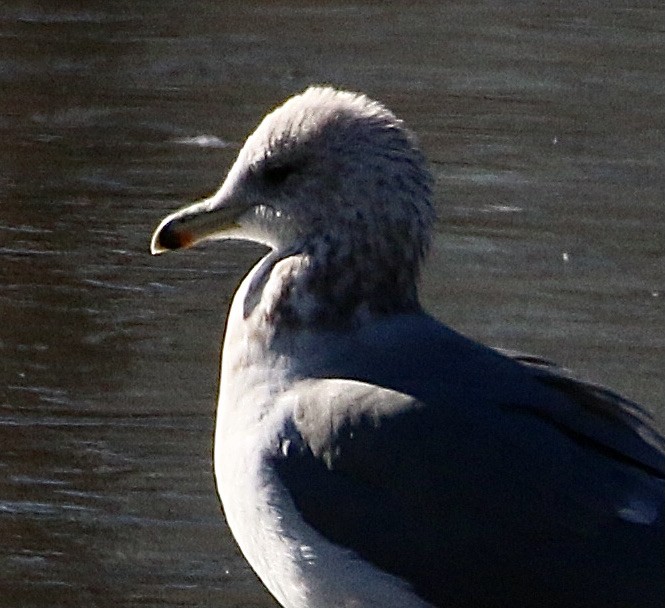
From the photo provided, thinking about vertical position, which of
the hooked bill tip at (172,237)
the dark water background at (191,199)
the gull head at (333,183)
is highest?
the gull head at (333,183)

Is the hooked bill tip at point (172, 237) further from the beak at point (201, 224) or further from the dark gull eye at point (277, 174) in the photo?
the dark gull eye at point (277, 174)

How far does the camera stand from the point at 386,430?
4.75 meters

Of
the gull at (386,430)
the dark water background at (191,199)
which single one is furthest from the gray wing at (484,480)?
the dark water background at (191,199)

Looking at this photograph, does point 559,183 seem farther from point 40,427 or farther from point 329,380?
point 329,380

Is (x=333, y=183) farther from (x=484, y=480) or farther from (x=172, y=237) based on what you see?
(x=484, y=480)

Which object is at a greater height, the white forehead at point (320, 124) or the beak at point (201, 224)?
the white forehead at point (320, 124)

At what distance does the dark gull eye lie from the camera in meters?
5.20

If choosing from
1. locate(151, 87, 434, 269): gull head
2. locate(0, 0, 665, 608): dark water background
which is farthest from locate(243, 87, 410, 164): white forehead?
locate(0, 0, 665, 608): dark water background

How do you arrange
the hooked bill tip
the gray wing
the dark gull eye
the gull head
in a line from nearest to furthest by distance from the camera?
the gray wing, the gull head, the dark gull eye, the hooked bill tip

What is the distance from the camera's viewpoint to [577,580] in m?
4.63

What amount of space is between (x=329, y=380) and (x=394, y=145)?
0.58m

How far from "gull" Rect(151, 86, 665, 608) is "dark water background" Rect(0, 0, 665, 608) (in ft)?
3.02

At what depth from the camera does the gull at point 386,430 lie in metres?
4.66

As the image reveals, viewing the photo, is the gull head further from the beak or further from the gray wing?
the gray wing
